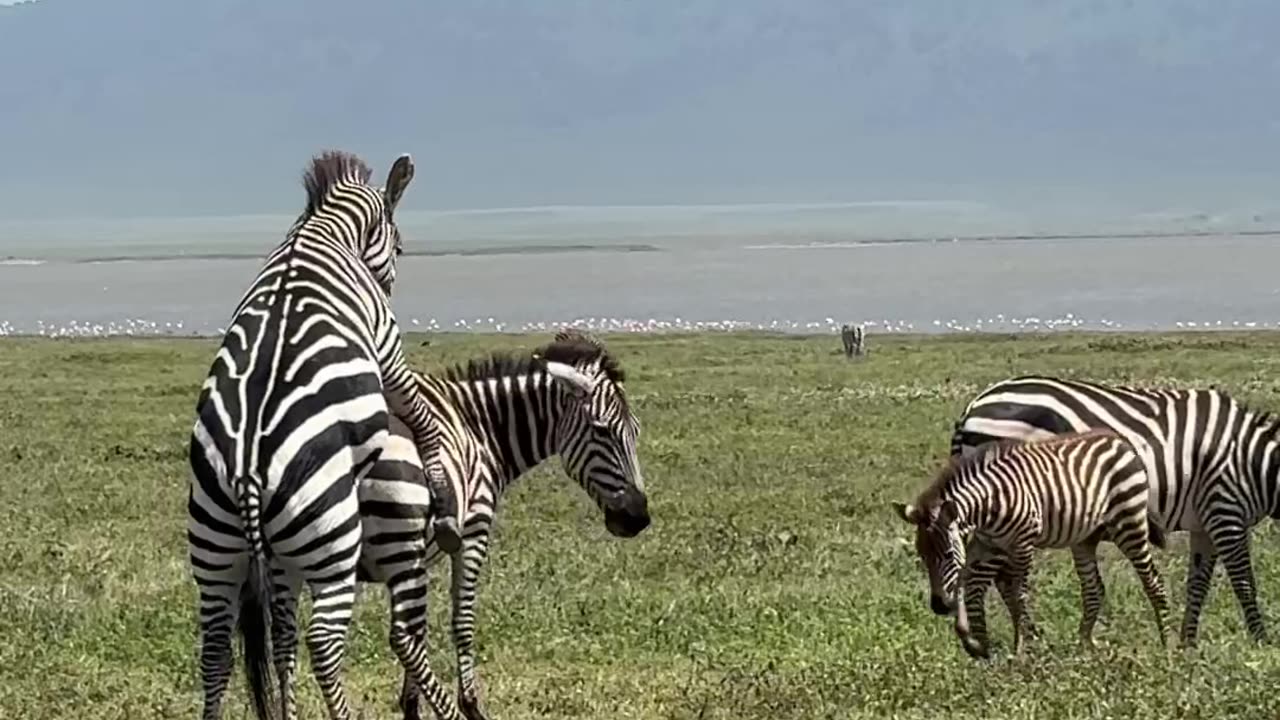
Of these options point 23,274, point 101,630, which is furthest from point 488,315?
point 23,274

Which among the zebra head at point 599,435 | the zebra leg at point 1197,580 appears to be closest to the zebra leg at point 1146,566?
the zebra leg at point 1197,580

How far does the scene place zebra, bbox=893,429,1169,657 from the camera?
9828 mm

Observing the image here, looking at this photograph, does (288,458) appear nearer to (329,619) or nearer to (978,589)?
(329,619)

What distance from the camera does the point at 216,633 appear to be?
24.5 ft

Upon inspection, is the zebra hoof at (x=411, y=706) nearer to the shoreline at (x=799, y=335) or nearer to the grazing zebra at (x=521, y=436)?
the grazing zebra at (x=521, y=436)

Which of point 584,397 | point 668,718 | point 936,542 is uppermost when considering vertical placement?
point 584,397

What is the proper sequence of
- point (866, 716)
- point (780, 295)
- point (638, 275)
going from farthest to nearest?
1. point (638, 275)
2. point (780, 295)
3. point (866, 716)

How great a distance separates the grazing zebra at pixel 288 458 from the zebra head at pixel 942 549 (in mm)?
3147

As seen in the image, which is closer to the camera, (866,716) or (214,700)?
(214,700)

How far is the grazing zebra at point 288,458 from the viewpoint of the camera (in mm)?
7105

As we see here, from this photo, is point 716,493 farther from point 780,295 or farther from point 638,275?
point 638,275

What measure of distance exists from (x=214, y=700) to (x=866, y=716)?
305 cm

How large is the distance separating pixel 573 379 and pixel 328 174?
1.55 meters

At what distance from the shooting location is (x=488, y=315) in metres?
73.7
